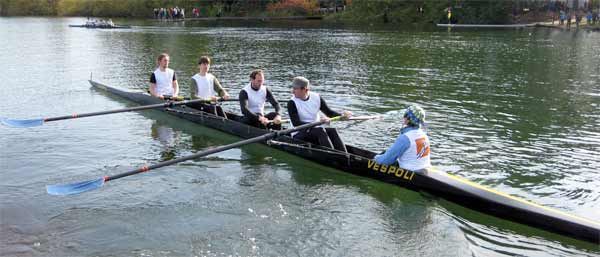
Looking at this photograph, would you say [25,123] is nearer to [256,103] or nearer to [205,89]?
[205,89]

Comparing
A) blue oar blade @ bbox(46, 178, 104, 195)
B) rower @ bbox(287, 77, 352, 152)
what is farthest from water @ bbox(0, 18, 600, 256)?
rower @ bbox(287, 77, 352, 152)

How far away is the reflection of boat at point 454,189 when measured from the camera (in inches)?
331

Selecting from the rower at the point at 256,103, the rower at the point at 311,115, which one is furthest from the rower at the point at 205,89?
the rower at the point at 311,115

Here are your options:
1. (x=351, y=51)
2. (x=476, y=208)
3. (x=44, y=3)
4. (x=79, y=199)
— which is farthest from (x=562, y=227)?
(x=44, y=3)

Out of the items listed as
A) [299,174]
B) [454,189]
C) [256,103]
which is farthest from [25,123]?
[454,189]

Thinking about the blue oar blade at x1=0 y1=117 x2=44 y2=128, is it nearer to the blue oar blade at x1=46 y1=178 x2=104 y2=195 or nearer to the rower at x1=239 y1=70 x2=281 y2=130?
the blue oar blade at x1=46 y1=178 x2=104 y2=195

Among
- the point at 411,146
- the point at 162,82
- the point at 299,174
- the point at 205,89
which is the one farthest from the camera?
the point at 162,82

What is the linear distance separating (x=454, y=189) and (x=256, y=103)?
6532 mm

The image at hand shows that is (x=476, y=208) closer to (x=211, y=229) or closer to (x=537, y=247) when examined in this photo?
(x=537, y=247)

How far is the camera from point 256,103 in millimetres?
14297

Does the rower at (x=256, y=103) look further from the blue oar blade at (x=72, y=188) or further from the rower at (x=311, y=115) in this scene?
the blue oar blade at (x=72, y=188)

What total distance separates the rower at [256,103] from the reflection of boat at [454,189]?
30cm

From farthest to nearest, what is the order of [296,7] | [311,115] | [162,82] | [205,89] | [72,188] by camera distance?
[296,7] → [162,82] → [205,89] → [311,115] → [72,188]

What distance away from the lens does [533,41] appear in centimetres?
4522
